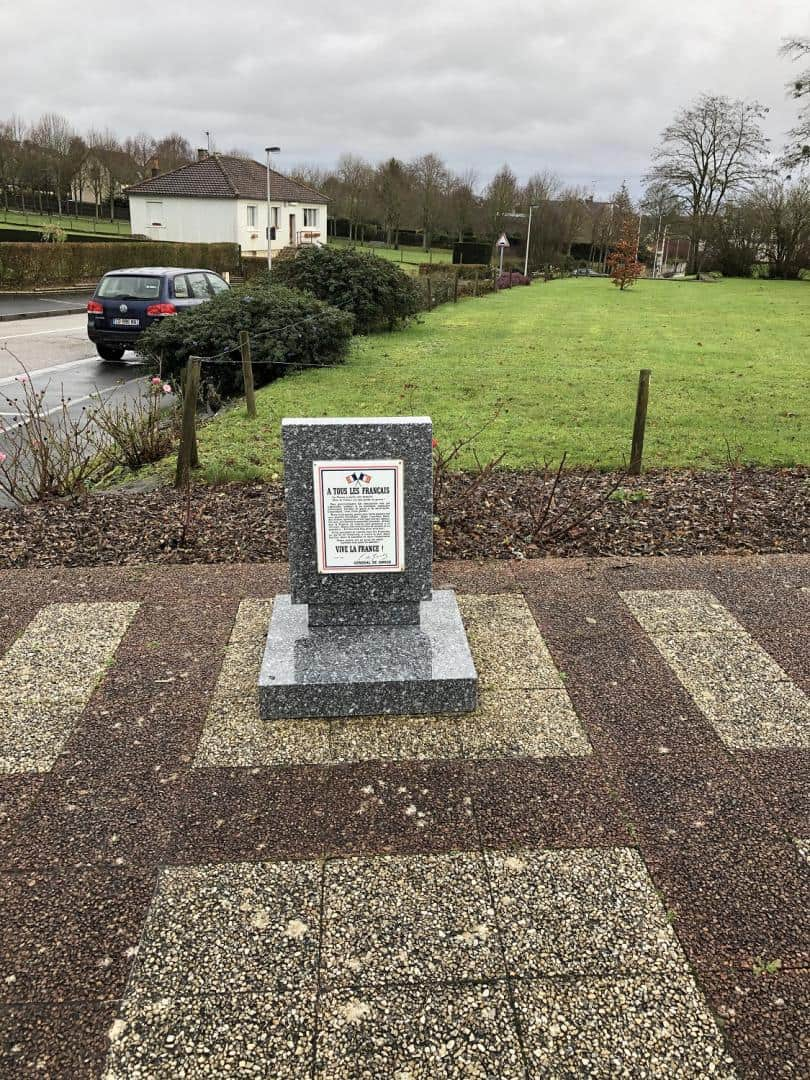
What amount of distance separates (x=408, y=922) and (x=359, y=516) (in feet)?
5.65

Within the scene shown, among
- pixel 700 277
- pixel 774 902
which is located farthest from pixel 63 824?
pixel 700 277

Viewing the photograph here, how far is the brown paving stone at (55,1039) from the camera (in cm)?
208

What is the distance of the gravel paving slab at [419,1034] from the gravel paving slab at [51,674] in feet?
5.59

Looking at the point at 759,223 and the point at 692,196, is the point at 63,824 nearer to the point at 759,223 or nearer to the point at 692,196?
the point at 759,223

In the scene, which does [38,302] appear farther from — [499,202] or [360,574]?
[499,202]

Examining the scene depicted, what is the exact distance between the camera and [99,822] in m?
2.94

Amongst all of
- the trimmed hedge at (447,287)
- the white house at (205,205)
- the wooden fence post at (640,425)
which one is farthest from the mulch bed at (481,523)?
the white house at (205,205)

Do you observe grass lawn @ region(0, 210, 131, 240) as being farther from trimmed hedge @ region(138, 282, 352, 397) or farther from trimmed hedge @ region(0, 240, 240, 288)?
trimmed hedge @ region(138, 282, 352, 397)

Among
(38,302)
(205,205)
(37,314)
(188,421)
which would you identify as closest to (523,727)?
(188,421)

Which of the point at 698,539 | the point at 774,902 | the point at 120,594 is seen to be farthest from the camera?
the point at 698,539

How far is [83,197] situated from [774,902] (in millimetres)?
86081

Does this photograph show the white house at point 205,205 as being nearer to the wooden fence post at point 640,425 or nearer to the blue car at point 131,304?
the blue car at point 131,304

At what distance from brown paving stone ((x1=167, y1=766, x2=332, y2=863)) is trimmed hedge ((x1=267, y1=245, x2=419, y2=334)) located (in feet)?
50.8

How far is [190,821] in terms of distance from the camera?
2939 mm
